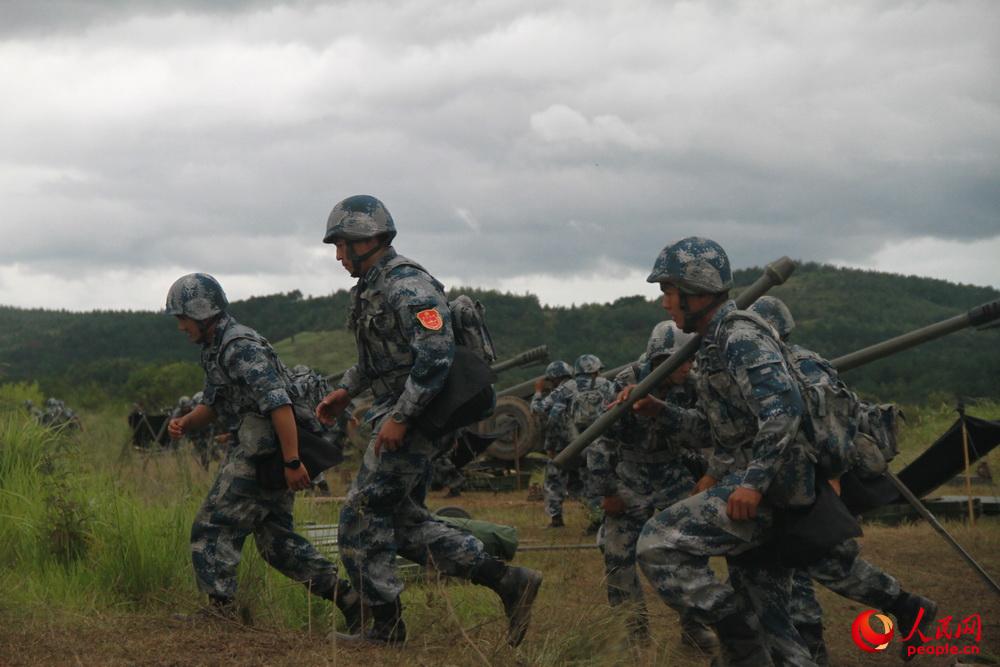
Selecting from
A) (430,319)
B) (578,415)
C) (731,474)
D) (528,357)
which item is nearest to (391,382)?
(430,319)

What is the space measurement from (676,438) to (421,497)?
1833 millimetres

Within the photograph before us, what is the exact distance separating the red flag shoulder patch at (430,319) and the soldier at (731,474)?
1.02 metres

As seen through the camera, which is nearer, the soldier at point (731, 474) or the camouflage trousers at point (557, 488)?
the soldier at point (731, 474)

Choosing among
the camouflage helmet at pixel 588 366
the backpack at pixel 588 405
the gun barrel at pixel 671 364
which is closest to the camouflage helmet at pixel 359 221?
the gun barrel at pixel 671 364

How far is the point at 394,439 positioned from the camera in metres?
5.67

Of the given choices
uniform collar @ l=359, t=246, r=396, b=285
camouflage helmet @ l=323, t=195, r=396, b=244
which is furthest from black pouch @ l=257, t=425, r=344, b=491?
camouflage helmet @ l=323, t=195, r=396, b=244

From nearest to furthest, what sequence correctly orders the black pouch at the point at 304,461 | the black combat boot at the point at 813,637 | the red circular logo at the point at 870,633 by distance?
the black pouch at the point at 304,461
the black combat boot at the point at 813,637
the red circular logo at the point at 870,633

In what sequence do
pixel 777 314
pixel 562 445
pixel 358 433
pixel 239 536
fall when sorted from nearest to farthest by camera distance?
pixel 239 536
pixel 777 314
pixel 562 445
pixel 358 433

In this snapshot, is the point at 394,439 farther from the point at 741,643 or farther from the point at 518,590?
the point at 741,643

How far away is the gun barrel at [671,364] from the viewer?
5867mm

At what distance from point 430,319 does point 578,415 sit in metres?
8.11

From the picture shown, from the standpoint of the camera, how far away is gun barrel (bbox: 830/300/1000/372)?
646 cm

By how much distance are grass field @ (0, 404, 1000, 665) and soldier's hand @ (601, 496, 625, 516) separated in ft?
1.55

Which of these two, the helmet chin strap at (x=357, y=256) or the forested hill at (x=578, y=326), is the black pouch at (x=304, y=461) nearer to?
the helmet chin strap at (x=357, y=256)
